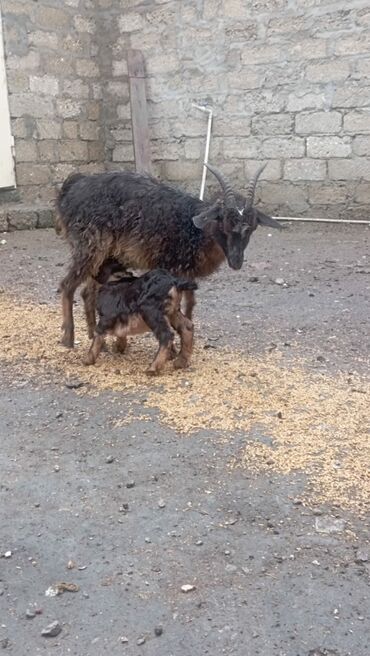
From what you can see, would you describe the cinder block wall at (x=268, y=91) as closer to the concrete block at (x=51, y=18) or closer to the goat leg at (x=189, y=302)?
the concrete block at (x=51, y=18)

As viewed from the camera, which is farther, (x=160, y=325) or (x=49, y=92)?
(x=49, y=92)

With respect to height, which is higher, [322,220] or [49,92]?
[49,92]

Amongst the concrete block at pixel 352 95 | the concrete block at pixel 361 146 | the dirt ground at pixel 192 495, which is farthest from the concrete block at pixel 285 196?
the dirt ground at pixel 192 495

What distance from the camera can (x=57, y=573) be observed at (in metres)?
2.82

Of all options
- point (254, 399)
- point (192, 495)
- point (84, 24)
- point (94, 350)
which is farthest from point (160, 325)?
point (84, 24)

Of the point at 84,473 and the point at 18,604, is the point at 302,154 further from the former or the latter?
the point at 18,604

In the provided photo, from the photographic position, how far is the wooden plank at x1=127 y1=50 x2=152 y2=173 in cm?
1134

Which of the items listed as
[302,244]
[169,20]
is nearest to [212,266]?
[302,244]

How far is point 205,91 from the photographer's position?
10.9 meters

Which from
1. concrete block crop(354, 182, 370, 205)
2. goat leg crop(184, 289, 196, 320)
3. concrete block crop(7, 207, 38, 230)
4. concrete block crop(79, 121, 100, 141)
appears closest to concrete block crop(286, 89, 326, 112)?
concrete block crop(354, 182, 370, 205)

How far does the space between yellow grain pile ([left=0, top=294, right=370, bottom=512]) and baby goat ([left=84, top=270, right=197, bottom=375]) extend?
19 cm

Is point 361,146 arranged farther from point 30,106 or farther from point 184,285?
point 184,285

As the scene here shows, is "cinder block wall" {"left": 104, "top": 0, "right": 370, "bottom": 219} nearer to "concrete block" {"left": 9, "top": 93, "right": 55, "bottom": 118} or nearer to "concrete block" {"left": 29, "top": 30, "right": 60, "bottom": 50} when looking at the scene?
"concrete block" {"left": 29, "top": 30, "right": 60, "bottom": 50}

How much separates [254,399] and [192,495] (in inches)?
48.0
